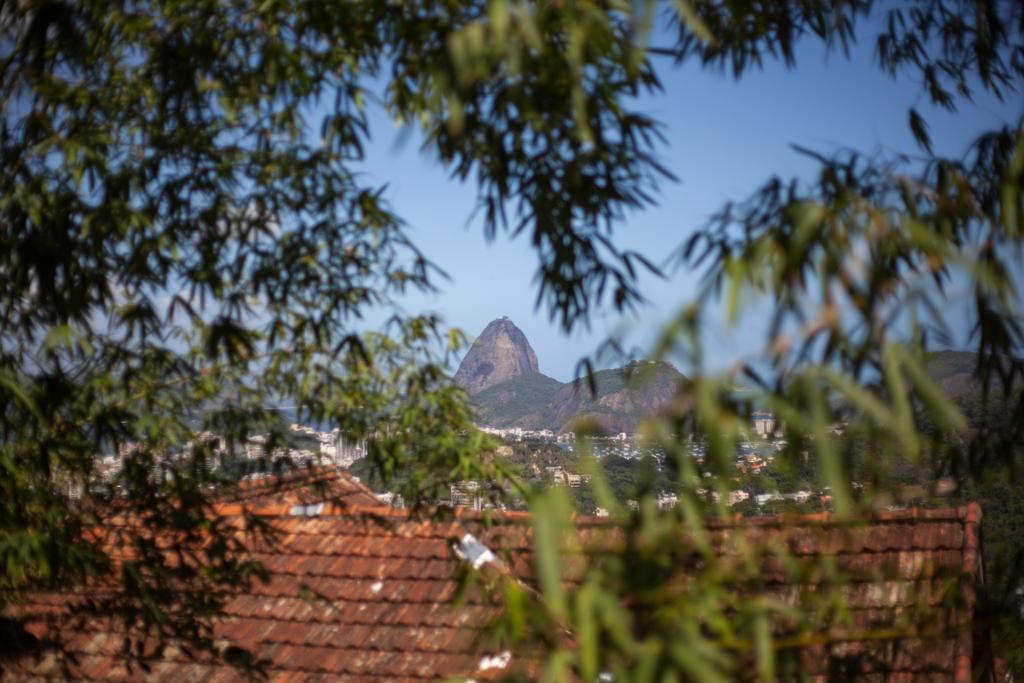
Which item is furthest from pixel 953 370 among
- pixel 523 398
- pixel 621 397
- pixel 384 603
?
pixel 523 398

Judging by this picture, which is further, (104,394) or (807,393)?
(104,394)

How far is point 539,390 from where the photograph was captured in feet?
71.1

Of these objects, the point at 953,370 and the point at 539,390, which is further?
the point at 539,390

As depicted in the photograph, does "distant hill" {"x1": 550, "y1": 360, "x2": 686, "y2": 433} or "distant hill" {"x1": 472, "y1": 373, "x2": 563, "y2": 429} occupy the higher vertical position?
"distant hill" {"x1": 472, "y1": 373, "x2": 563, "y2": 429}

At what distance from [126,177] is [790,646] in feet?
8.04

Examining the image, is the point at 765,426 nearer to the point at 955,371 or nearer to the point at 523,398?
the point at 955,371

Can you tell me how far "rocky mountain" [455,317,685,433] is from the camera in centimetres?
210

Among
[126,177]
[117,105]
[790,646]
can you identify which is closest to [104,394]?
[126,177]

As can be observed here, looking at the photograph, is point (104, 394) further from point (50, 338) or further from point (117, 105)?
point (117, 105)

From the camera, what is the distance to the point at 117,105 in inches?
126

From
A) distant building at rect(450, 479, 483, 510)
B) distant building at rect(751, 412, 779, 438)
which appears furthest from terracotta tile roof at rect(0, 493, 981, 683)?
distant building at rect(751, 412, 779, 438)

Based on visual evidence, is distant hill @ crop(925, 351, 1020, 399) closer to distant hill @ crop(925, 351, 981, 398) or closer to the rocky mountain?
distant hill @ crop(925, 351, 981, 398)

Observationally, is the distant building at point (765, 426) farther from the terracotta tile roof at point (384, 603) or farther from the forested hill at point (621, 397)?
the terracotta tile roof at point (384, 603)

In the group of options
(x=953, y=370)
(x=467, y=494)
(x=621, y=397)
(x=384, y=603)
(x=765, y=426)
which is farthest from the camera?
(x=384, y=603)
